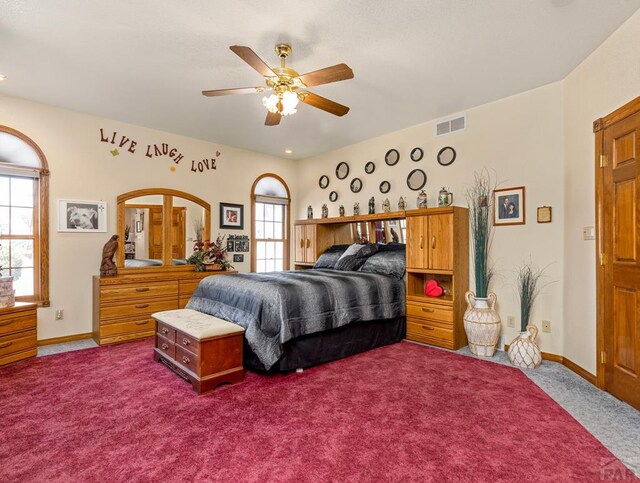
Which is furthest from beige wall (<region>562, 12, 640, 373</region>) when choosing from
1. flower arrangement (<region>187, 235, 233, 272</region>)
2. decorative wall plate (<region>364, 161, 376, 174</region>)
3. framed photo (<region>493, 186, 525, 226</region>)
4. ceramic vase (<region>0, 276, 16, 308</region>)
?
ceramic vase (<region>0, 276, 16, 308</region>)

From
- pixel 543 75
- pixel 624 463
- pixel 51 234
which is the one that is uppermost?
pixel 543 75

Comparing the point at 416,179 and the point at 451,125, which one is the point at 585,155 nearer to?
the point at 451,125

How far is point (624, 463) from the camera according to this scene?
182cm

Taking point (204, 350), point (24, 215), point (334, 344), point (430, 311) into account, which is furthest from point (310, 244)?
point (24, 215)

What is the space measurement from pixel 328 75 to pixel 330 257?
3026 millimetres

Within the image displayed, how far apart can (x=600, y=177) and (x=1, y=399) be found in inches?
192

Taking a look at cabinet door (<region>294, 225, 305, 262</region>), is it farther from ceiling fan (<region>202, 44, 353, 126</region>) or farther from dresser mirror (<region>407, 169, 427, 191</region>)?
ceiling fan (<region>202, 44, 353, 126</region>)

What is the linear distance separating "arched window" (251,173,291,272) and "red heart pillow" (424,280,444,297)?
2999 millimetres

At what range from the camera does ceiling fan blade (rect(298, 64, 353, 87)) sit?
A: 241 centimetres

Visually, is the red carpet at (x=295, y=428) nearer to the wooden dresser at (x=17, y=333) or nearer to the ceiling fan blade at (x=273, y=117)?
the wooden dresser at (x=17, y=333)

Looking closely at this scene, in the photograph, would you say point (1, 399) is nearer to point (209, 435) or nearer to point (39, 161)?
point (209, 435)

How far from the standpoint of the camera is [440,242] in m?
3.93

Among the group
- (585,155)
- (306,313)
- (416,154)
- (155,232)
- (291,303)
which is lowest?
(306,313)

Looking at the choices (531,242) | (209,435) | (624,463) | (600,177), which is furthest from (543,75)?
(209,435)
